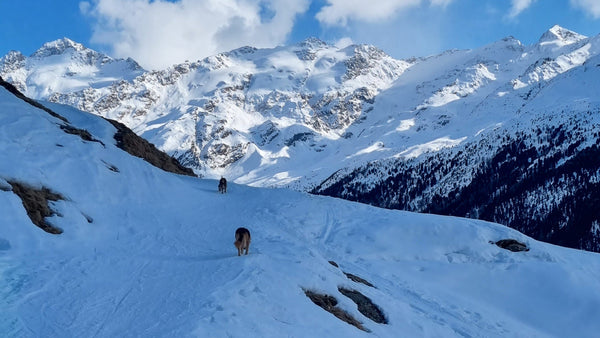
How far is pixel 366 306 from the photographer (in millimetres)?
19297

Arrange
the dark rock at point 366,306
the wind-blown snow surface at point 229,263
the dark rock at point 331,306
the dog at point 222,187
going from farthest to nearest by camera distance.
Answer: the dog at point 222,187
the dark rock at point 366,306
the dark rock at point 331,306
the wind-blown snow surface at point 229,263

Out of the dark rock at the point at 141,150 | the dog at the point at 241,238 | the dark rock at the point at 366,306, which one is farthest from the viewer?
the dark rock at the point at 141,150

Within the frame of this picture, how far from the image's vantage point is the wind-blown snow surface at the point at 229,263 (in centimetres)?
1473

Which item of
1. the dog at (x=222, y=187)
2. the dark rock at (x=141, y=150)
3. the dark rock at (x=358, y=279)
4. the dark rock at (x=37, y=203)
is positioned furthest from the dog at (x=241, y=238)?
the dark rock at (x=141, y=150)

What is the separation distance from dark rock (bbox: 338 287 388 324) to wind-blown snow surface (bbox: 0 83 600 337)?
0.32 m

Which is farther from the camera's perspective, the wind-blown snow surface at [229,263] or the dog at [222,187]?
the dog at [222,187]

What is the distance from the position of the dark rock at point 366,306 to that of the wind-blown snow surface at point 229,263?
0.32 m

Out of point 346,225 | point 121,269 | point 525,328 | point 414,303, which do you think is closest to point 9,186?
point 121,269

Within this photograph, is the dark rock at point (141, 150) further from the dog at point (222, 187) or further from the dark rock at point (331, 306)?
the dark rock at point (331, 306)

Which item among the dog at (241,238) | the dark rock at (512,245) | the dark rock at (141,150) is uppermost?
the dark rock at (141,150)

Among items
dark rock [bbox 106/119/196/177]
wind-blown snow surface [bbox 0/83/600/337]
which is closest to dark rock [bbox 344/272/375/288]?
wind-blown snow surface [bbox 0/83/600/337]

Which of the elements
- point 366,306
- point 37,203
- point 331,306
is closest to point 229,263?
point 331,306

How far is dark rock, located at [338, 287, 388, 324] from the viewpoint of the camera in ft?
61.2

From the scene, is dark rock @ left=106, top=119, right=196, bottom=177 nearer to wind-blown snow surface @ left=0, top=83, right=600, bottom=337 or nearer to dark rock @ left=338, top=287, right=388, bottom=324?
wind-blown snow surface @ left=0, top=83, right=600, bottom=337
